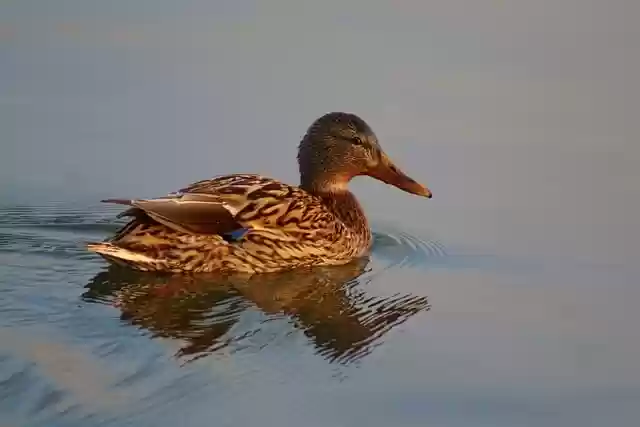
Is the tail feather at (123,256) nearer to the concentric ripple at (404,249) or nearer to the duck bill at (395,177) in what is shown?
the concentric ripple at (404,249)

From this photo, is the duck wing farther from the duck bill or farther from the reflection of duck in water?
the duck bill

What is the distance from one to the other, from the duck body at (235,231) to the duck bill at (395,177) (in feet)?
1.17

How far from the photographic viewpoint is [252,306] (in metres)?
5.74

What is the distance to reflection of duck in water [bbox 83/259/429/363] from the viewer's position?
5129mm

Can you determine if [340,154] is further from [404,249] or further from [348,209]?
[404,249]

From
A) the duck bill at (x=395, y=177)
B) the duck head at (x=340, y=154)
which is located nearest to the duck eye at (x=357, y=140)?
the duck head at (x=340, y=154)

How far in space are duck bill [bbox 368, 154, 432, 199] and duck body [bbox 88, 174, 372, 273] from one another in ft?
1.17

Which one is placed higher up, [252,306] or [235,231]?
[235,231]

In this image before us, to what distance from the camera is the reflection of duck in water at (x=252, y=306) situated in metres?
5.13

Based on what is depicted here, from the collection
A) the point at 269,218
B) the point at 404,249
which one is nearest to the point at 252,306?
the point at 269,218

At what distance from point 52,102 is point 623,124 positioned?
14.2 ft

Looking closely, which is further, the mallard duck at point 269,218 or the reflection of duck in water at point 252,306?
the mallard duck at point 269,218

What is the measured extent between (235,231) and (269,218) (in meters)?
0.24

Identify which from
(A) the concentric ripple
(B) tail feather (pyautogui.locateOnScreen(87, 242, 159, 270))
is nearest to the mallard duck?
(B) tail feather (pyautogui.locateOnScreen(87, 242, 159, 270))
